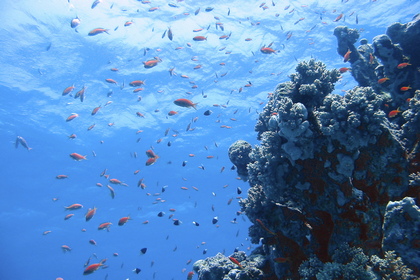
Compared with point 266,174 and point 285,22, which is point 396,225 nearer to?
point 266,174

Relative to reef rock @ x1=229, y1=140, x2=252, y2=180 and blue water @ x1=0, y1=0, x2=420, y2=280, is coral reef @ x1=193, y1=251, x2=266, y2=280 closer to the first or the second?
reef rock @ x1=229, y1=140, x2=252, y2=180

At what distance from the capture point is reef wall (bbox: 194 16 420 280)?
4.21m

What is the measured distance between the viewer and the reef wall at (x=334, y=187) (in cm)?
421

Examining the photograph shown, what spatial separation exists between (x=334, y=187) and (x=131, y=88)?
79.0 ft

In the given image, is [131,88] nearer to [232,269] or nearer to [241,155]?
[241,155]

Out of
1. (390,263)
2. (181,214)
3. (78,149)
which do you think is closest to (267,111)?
(390,263)

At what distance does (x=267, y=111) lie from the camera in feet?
26.8

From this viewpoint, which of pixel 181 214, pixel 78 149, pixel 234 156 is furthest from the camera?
pixel 181 214

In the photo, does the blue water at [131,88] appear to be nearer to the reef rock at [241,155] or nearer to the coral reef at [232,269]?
the reef rock at [241,155]

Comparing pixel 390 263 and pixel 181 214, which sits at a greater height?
pixel 181 214

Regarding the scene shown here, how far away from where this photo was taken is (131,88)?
25.4 metres

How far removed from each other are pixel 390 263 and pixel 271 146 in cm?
308

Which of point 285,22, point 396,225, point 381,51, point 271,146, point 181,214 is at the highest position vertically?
point 181,214

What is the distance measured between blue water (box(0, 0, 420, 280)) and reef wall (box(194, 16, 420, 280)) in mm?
9197
